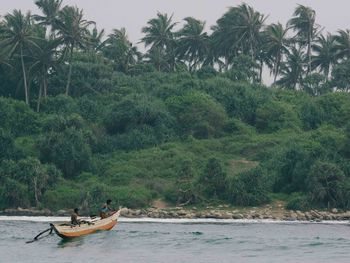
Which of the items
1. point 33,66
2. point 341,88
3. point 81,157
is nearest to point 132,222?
point 81,157

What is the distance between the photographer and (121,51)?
114125 millimetres

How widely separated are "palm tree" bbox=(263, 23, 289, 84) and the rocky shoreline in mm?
44723

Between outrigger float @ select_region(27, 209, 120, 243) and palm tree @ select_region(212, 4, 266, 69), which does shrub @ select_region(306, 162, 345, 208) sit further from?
palm tree @ select_region(212, 4, 266, 69)

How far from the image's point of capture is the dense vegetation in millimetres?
71875

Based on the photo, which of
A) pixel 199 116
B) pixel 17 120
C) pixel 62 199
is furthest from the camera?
pixel 199 116

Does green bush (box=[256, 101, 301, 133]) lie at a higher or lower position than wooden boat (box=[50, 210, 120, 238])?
higher

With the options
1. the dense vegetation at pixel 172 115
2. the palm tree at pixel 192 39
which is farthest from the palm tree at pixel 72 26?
the palm tree at pixel 192 39

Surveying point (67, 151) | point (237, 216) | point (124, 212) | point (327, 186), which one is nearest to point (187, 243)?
point (237, 216)

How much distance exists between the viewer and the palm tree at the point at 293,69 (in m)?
114

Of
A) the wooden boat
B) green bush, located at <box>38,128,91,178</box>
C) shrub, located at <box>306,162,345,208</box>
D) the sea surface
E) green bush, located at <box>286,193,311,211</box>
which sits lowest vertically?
the sea surface

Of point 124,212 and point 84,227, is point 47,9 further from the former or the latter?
point 84,227

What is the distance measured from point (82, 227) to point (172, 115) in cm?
4243

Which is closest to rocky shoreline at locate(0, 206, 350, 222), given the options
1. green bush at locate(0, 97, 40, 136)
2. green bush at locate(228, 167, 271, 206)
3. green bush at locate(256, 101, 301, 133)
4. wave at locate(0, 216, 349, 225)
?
green bush at locate(228, 167, 271, 206)

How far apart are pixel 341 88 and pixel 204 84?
23.3 metres
